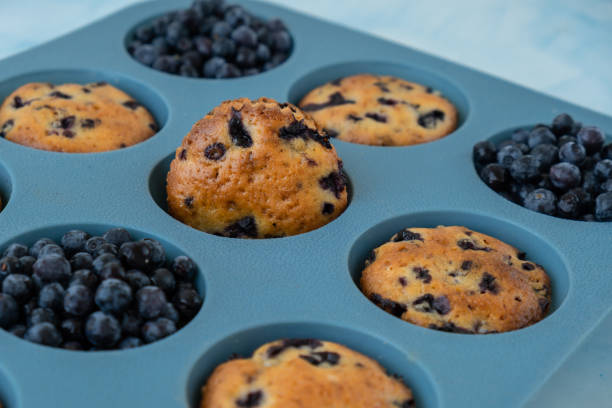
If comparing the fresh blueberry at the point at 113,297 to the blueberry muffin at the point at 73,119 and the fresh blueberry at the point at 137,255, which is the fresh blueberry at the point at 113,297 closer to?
the fresh blueberry at the point at 137,255

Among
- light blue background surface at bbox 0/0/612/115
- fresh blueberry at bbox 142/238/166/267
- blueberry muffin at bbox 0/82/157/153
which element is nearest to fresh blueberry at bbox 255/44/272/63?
blueberry muffin at bbox 0/82/157/153

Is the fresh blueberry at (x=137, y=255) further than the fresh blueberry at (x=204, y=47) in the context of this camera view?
No

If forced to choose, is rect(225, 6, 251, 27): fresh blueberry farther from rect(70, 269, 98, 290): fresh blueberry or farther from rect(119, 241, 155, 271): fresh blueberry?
rect(70, 269, 98, 290): fresh blueberry

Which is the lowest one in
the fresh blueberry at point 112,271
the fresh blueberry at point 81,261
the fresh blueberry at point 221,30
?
the fresh blueberry at point 81,261

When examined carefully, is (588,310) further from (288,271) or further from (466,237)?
(288,271)

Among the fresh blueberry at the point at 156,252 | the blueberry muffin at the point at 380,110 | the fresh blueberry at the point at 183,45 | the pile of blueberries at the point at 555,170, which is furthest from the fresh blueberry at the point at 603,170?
the fresh blueberry at the point at 183,45

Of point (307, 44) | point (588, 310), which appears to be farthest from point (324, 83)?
point (588, 310)

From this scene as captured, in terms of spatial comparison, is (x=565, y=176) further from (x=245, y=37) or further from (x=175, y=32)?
(x=175, y=32)

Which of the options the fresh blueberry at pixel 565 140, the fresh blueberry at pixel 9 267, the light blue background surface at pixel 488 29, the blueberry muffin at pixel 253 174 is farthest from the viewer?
the light blue background surface at pixel 488 29
